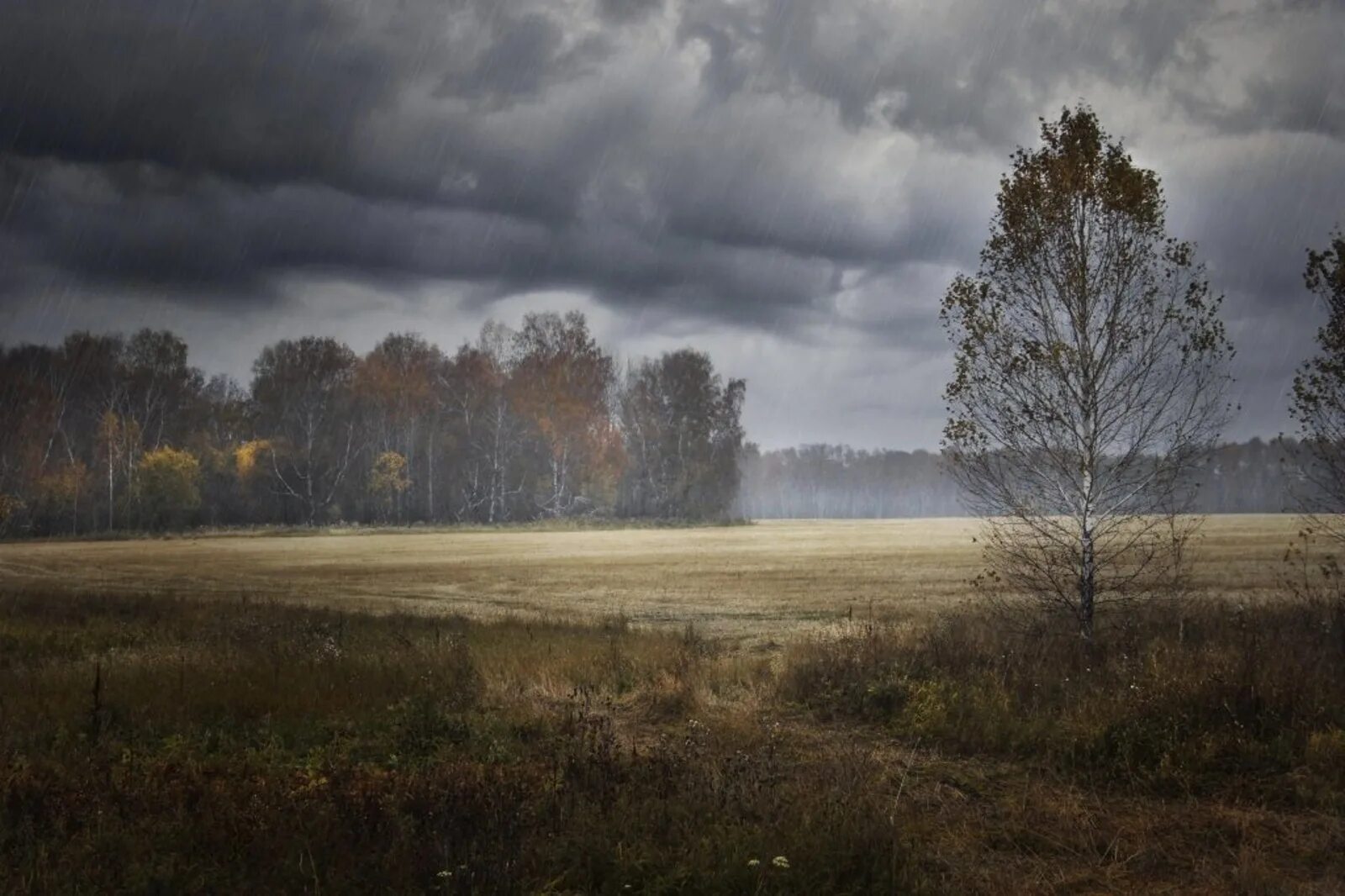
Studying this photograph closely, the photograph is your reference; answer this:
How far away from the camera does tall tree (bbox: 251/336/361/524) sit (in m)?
84.6

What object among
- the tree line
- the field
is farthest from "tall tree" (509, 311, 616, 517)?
the field

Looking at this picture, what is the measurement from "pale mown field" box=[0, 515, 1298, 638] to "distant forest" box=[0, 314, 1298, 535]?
16376mm

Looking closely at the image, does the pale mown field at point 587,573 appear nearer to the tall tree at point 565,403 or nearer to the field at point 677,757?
the field at point 677,757

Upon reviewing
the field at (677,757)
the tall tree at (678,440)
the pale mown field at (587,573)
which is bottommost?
the pale mown field at (587,573)

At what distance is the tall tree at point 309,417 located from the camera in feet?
277

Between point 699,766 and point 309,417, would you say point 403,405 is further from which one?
point 699,766

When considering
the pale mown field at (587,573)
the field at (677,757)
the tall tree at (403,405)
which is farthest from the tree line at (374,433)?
the field at (677,757)

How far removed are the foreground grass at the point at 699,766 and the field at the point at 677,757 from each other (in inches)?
1.5

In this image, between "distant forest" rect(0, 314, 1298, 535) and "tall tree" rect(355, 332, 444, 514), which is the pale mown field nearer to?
"distant forest" rect(0, 314, 1298, 535)

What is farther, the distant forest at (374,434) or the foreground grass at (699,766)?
the distant forest at (374,434)

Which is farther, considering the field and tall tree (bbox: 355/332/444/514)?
tall tree (bbox: 355/332/444/514)

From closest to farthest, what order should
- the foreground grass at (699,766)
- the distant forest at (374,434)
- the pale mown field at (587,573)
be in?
the foreground grass at (699,766)
the pale mown field at (587,573)
the distant forest at (374,434)

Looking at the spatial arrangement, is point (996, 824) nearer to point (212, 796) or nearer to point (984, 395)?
point (212, 796)

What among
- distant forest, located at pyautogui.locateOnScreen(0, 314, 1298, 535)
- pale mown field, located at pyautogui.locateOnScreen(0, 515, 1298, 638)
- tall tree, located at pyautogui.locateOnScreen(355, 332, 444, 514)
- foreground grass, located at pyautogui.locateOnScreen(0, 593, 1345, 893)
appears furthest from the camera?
tall tree, located at pyautogui.locateOnScreen(355, 332, 444, 514)
